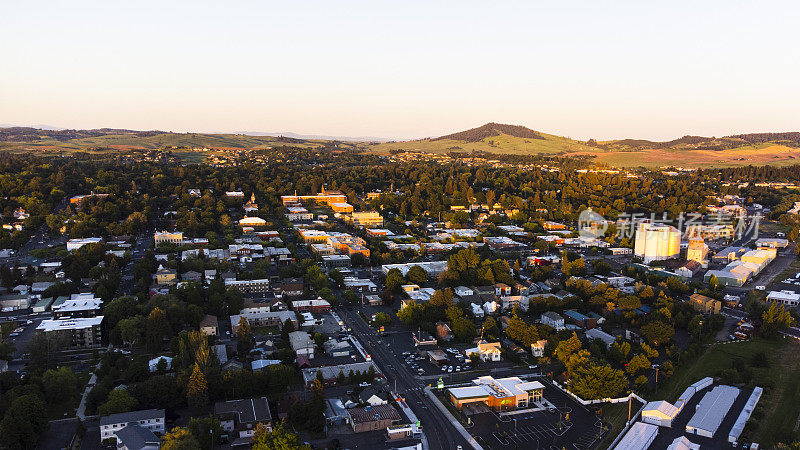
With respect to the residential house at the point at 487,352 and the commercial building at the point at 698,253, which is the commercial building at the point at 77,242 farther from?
the commercial building at the point at 698,253

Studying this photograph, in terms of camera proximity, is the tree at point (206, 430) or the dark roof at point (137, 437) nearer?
the dark roof at point (137, 437)

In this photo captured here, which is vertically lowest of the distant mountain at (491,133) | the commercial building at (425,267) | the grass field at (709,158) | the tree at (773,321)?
the commercial building at (425,267)

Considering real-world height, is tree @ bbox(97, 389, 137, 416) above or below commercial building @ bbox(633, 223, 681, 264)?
below

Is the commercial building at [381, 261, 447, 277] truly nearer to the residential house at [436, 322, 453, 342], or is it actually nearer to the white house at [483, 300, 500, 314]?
the white house at [483, 300, 500, 314]

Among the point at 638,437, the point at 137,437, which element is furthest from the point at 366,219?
the point at 638,437

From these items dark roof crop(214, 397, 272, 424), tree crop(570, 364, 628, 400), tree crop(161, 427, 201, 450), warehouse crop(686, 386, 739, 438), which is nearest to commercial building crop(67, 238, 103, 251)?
dark roof crop(214, 397, 272, 424)

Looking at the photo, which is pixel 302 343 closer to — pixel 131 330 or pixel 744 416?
pixel 131 330

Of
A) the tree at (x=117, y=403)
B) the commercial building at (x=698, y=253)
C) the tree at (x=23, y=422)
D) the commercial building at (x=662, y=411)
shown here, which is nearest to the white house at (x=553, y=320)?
the commercial building at (x=662, y=411)
